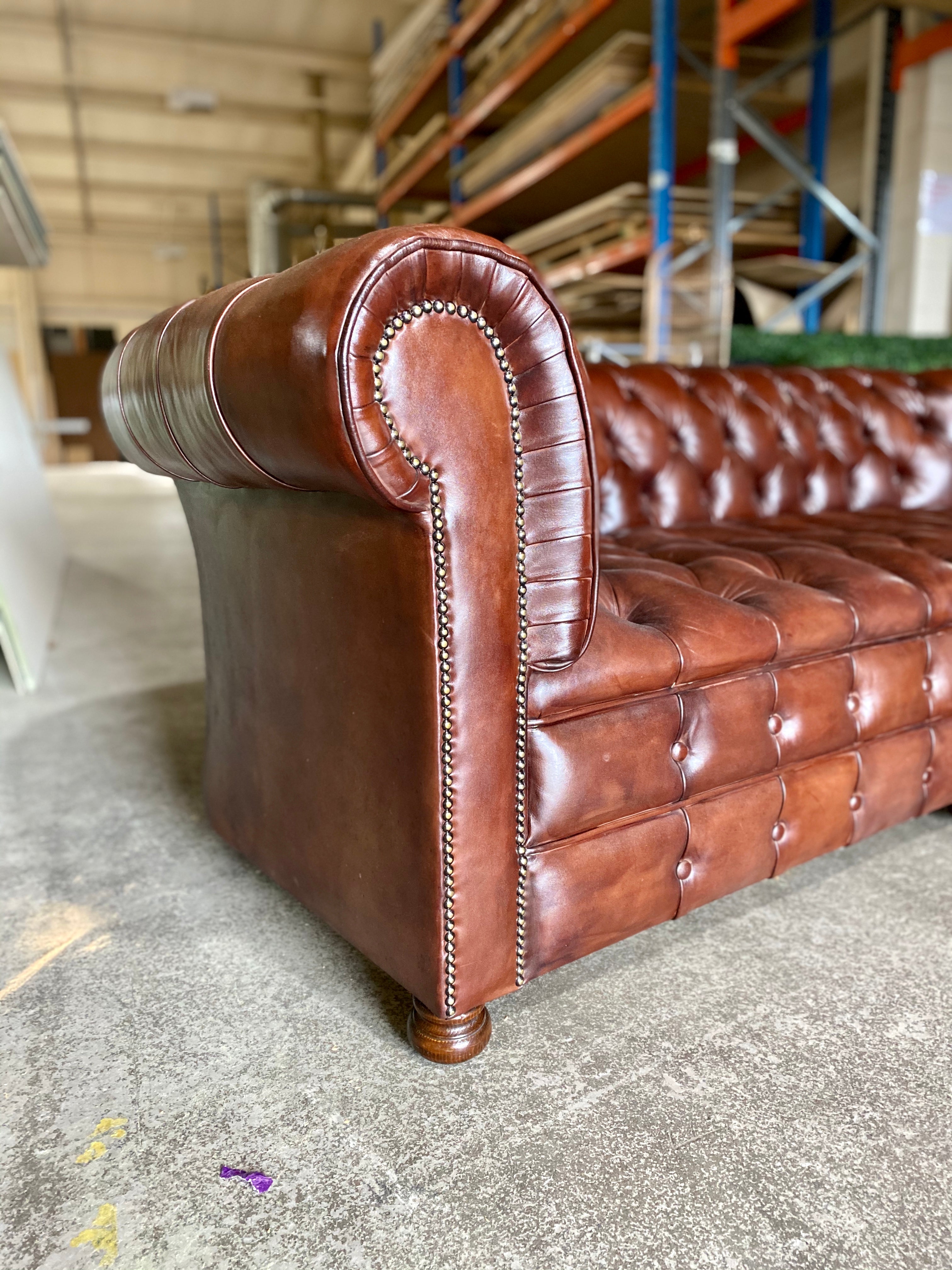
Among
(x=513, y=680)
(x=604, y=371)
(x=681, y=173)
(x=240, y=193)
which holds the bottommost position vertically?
(x=513, y=680)

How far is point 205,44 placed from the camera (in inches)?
322

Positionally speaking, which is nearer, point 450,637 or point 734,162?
point 450,637

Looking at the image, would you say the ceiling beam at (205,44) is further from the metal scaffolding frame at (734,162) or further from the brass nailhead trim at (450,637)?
the brass nailhead trim at (450,637)

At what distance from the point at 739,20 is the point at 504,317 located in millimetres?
4080

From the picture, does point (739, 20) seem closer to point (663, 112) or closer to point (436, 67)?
point (663, 112)

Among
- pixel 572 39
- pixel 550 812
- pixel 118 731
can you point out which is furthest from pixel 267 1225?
pixel 572 39

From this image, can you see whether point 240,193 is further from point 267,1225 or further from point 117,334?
point 267,1225

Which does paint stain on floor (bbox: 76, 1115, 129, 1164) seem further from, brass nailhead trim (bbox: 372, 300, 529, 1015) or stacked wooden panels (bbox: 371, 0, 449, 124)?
stacked wooden panels (bbox: 371, 0, 449, 124)

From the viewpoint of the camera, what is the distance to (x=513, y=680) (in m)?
0.89

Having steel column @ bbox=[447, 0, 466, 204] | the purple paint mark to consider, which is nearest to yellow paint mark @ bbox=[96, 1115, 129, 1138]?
the purple paint mark

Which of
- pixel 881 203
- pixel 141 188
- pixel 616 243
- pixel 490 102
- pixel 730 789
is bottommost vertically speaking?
pixel 730 789

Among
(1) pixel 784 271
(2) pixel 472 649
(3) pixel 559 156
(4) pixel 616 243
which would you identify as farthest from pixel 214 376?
(3) pixel 559 156

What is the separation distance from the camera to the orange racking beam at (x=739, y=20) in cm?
369

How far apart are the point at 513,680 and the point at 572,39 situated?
17.3ft
